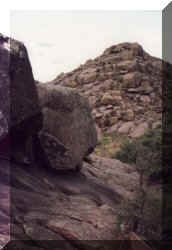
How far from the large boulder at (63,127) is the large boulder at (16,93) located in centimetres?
210

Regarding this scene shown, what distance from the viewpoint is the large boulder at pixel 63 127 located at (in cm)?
1533

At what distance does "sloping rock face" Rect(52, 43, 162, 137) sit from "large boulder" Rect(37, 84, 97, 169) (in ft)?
95.3

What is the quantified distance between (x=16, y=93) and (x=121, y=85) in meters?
45.5

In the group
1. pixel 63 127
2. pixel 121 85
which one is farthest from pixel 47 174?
pixel 121 85

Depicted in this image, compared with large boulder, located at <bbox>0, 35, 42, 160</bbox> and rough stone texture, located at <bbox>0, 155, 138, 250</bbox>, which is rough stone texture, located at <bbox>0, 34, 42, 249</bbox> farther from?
rough stone texture, located at <bbox>0, 155, 138, 250</bbox>

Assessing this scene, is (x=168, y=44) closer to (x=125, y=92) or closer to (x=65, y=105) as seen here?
(x=65, y=105)

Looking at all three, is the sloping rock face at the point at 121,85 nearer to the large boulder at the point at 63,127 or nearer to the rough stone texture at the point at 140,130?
the rough stone texture at the point at 140,130

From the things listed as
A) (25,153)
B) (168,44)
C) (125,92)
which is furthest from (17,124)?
(125,92)

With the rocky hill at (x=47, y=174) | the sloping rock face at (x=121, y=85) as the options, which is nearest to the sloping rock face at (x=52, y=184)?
the rocky hill at (x=47, y=174)

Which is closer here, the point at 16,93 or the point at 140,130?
the point at 16,93

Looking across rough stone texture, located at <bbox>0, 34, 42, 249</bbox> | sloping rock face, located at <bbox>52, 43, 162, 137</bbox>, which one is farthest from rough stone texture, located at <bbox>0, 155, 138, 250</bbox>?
sloping rock face, located at <bbox>52, 43, 162, 137</bbox>

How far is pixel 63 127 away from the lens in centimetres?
1588

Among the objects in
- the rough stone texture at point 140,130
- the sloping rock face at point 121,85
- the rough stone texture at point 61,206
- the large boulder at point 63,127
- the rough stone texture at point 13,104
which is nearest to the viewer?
Answer: the rough stone texture at point 61,206

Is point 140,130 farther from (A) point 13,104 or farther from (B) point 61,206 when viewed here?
(A) point 13,104
